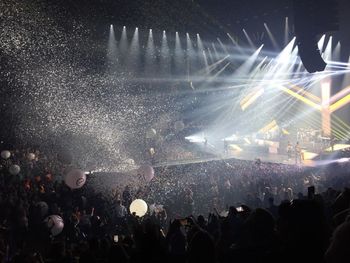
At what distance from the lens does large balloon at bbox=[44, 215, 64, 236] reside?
8865 millimetres

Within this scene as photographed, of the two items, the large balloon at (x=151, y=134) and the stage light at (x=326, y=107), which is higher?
the stage light at (x=326, y=107)

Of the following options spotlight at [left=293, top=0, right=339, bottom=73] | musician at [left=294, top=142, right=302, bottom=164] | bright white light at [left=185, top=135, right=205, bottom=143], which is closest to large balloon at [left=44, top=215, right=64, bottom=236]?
spotlight at [left=293, top=0, right=339, bottom=73]

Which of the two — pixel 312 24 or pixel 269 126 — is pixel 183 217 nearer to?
pixel 312 24

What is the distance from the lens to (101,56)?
2725 cm

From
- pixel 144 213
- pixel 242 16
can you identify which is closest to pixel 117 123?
pixel 242 16

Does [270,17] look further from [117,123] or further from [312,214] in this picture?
[312,214]

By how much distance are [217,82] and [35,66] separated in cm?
1576

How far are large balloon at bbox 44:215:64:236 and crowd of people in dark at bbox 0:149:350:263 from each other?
99mm

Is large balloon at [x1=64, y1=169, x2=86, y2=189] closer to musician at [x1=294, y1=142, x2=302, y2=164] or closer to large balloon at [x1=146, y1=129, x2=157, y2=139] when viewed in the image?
large balloon at [x1=146, y1=129, x2=157, y2=139]

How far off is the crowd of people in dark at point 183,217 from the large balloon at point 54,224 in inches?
3.9

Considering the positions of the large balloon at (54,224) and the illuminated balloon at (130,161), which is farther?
the illuminated balloon at (130,161)

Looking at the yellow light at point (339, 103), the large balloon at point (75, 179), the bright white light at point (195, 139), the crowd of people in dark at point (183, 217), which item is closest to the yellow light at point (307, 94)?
the yellow light at point (339, 103)

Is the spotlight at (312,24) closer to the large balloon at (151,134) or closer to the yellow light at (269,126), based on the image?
the large balloon at (151,134)

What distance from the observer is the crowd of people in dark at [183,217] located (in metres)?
2.52
